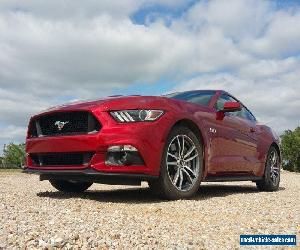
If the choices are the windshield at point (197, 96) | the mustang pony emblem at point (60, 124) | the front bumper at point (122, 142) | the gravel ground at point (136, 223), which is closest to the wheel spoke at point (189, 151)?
the front bumper at point (122, 142)

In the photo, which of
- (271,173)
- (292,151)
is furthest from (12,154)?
(271,173)

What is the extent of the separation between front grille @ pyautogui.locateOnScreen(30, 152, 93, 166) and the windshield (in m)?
2.02

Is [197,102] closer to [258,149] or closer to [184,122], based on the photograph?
[184,122]

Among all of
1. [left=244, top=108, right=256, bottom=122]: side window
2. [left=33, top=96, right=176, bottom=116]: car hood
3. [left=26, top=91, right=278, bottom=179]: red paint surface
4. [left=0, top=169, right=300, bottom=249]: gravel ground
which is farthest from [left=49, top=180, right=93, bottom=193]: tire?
[left=244, top=108, right=256, bottom=122]: side window

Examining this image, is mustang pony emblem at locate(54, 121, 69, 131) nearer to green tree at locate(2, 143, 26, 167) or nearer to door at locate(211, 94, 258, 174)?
door at locate(211, 94, 258, 174)

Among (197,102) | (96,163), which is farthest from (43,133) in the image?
(197,102)

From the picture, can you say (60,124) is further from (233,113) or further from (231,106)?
(233,113)

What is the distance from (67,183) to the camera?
6629mm

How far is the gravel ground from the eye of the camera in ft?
9.98

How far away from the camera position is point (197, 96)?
22.2 feet

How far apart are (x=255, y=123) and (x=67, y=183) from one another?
342 cm

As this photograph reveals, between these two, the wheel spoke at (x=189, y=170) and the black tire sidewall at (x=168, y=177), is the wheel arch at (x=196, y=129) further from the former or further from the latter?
the wheel spoke at (x=189, y=170)

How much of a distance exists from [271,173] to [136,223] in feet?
16.9

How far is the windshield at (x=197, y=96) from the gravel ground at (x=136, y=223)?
5.63 ft
